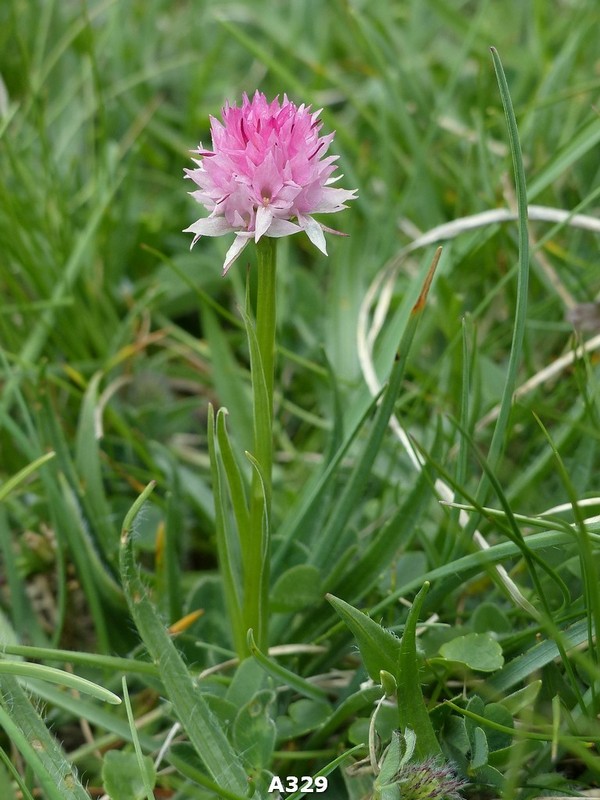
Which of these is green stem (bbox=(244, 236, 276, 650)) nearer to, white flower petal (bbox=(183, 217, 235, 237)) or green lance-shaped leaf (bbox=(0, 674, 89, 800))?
white flower petal (bbox=(183, 217, 235, 237))

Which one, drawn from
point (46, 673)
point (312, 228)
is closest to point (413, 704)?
point (46, 673)

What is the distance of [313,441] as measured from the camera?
4.79 feet

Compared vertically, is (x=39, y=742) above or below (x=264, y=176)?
below

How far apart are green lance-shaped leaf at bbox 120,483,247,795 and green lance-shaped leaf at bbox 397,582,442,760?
0.19m

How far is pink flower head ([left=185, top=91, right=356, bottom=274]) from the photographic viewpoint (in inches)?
28.8

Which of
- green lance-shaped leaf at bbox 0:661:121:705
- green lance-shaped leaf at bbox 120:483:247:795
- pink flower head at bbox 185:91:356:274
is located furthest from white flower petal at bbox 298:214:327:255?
green lance-shaped leaf at bbox 0:661:121:705

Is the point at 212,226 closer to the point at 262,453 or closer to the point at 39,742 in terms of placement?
the point at 262,453

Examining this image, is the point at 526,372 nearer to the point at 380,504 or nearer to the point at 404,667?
the point at 380,504

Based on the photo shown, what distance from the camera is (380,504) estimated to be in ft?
3.94

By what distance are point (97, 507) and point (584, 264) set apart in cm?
93

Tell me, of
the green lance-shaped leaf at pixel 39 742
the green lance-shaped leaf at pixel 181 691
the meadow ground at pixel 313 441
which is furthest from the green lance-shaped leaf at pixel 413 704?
the green lance-shaped leaf at pixel 39 742

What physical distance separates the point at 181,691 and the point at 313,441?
640 millimetres

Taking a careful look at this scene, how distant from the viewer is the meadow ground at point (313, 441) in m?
0.86

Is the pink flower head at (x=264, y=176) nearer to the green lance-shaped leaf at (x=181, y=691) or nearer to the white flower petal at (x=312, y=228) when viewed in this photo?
the white flower petal at (x=312, y=228)
